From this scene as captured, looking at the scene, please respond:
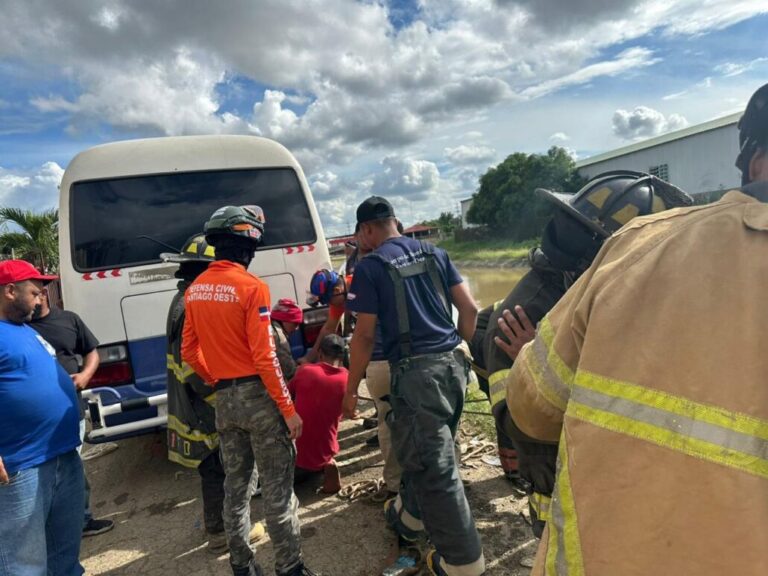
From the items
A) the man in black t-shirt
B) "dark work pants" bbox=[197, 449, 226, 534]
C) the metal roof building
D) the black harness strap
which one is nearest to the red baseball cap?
the man in black t-shirt

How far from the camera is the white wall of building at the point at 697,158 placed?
2952 centimetres

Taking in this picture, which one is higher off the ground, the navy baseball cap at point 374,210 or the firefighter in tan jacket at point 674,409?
the navy baseball cap at point 374,210

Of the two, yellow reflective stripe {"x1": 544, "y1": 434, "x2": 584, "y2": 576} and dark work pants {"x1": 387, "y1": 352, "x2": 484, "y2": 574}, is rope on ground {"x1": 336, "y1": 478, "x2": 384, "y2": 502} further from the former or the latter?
yellow reflective stripe {"x1": 544, "y1": 434, "x2": 584, "y2": 576}

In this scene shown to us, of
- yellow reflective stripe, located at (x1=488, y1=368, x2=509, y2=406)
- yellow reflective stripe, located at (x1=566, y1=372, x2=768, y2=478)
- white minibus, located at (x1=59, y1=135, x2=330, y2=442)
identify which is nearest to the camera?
yellow reflective stripe, located at (x1=566, y1=372, x2=768, y2=478)

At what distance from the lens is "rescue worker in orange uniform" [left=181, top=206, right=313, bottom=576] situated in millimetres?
2348

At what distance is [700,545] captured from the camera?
0.67 metres

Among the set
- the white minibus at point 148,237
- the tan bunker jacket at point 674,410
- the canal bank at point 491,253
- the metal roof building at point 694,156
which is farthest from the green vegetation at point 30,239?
the metal roof building at point 694,156

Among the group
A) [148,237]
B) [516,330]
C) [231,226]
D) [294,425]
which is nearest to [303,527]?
[294,425]

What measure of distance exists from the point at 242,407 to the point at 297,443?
1.19 meters

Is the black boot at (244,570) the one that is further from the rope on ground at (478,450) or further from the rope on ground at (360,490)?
the rope on ground at (478,450)

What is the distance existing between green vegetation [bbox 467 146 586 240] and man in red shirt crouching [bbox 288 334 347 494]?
3222cm

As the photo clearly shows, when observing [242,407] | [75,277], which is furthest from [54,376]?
[75,277]

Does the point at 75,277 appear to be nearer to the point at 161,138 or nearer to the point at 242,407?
the point at 161,138

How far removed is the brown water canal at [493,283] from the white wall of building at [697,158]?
11282 mm
